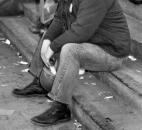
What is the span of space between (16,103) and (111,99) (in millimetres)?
1109

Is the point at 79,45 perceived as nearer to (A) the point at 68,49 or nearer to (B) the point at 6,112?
(A) the point at 68,49

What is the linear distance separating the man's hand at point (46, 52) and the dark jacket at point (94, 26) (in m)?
0.06

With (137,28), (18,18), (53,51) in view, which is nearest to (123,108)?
(53,51)

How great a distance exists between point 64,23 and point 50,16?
1.72 metres

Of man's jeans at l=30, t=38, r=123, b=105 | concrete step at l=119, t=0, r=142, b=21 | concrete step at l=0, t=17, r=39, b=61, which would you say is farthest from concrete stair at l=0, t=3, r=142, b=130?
concrete step at l=0, t=17, r=39, b=61

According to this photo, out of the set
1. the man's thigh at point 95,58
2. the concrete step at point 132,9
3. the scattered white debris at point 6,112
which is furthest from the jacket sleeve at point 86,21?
the concrete step at point 132,9

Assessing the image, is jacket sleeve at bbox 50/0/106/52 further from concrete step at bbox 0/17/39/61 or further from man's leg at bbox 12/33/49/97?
concrete step at bbox 0/17/39/61

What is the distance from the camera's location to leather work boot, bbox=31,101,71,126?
4.13m

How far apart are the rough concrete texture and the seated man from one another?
13 cm

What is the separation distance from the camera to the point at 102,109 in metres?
4.14

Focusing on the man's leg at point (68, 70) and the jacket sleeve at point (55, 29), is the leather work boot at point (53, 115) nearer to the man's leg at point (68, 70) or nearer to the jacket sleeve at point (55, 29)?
the man's leg at point (68, 70)

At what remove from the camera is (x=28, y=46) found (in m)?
6.19

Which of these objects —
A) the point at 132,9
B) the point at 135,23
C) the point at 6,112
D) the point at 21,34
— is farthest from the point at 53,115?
the point at 21,34

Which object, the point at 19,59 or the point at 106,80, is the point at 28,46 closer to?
the point at 19,59
